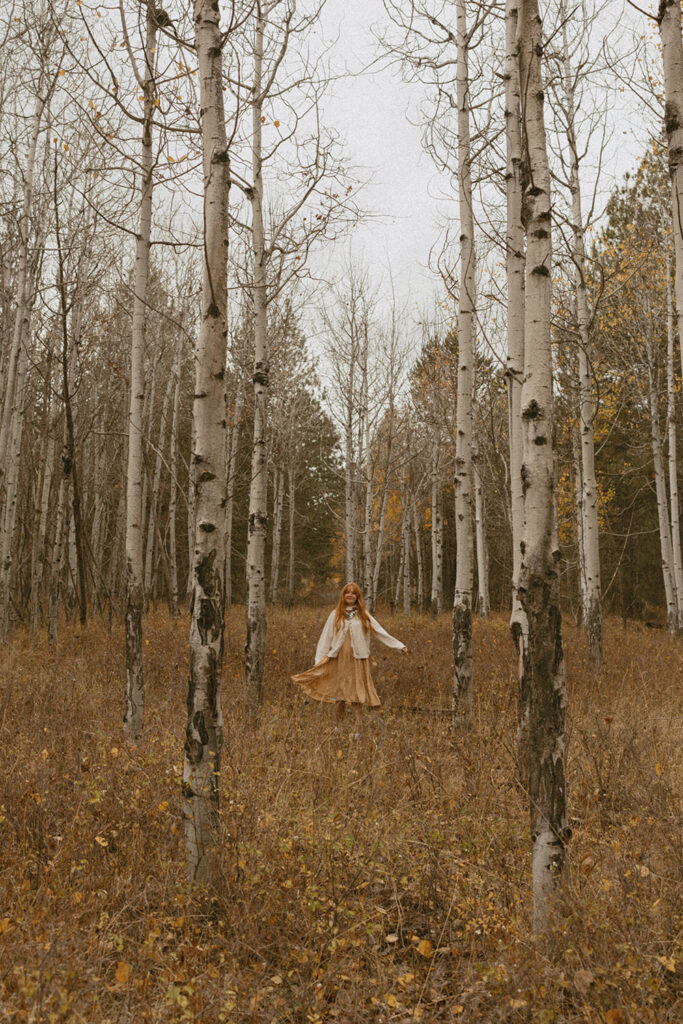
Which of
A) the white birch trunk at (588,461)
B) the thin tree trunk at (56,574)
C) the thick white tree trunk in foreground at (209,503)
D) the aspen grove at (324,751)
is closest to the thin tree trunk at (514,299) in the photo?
the aspen grove at (324,751)

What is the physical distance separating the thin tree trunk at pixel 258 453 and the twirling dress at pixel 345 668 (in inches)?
26.9

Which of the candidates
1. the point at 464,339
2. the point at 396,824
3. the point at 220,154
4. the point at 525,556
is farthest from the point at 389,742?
the point at 220,154

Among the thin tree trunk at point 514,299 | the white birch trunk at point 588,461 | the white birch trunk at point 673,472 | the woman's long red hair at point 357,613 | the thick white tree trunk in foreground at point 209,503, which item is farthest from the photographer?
the white birch trunk at point 673,472

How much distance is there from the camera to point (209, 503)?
3.28m

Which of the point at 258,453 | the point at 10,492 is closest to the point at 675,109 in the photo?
the point at 258,453

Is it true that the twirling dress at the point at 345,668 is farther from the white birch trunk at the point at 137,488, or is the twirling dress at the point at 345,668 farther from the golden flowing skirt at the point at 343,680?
the white birch trunk at the point at 137,488

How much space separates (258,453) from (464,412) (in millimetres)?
2250

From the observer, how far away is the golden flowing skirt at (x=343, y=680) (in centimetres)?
729

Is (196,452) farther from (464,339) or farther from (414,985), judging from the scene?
(464,339)

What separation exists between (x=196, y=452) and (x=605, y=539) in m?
24.1

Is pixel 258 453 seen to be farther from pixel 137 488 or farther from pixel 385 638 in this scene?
pixel 385 638

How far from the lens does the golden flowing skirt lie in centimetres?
729

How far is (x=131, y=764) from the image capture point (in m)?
4.81

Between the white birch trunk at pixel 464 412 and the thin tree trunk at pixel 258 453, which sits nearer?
the white birch trunk at pixel 464 412
